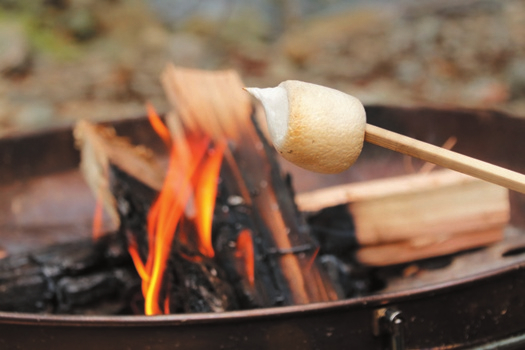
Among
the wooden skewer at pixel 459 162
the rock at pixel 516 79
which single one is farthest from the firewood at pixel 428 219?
the rock at pixel 516 79

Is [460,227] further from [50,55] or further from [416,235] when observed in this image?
[50,55]

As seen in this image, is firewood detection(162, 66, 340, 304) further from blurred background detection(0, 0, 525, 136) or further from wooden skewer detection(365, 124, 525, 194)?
blurred background detection(0, 0, 525, 136)

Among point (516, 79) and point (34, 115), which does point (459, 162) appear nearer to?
point (34, 115)

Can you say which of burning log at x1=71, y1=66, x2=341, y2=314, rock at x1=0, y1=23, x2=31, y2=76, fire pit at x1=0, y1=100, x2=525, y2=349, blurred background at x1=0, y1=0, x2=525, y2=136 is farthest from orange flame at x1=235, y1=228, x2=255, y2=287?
rock at x1=0, y1=23, x2=31, y2=76

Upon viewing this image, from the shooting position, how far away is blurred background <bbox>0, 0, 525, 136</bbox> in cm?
382

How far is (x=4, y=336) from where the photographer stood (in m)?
0.98

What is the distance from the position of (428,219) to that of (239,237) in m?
0.48

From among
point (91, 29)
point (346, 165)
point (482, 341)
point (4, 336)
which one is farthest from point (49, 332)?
point (91, 29)

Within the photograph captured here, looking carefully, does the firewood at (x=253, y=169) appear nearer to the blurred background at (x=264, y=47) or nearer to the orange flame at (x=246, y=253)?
the orange flame at (x=246, y=253)

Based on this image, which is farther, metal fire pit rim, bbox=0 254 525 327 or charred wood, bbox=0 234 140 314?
charred wood, bbox=0 234 140 314

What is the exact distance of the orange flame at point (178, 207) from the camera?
125 cm

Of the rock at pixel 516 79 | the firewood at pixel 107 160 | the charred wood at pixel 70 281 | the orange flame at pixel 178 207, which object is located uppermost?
the rock at pixel 516 79

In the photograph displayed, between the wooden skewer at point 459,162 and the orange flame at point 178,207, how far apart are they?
0.63 m

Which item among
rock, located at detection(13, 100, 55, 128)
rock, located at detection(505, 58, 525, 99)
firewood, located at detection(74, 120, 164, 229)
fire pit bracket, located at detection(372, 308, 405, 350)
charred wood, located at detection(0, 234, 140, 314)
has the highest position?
rock, located at detection(13, 100, 55, 128)
